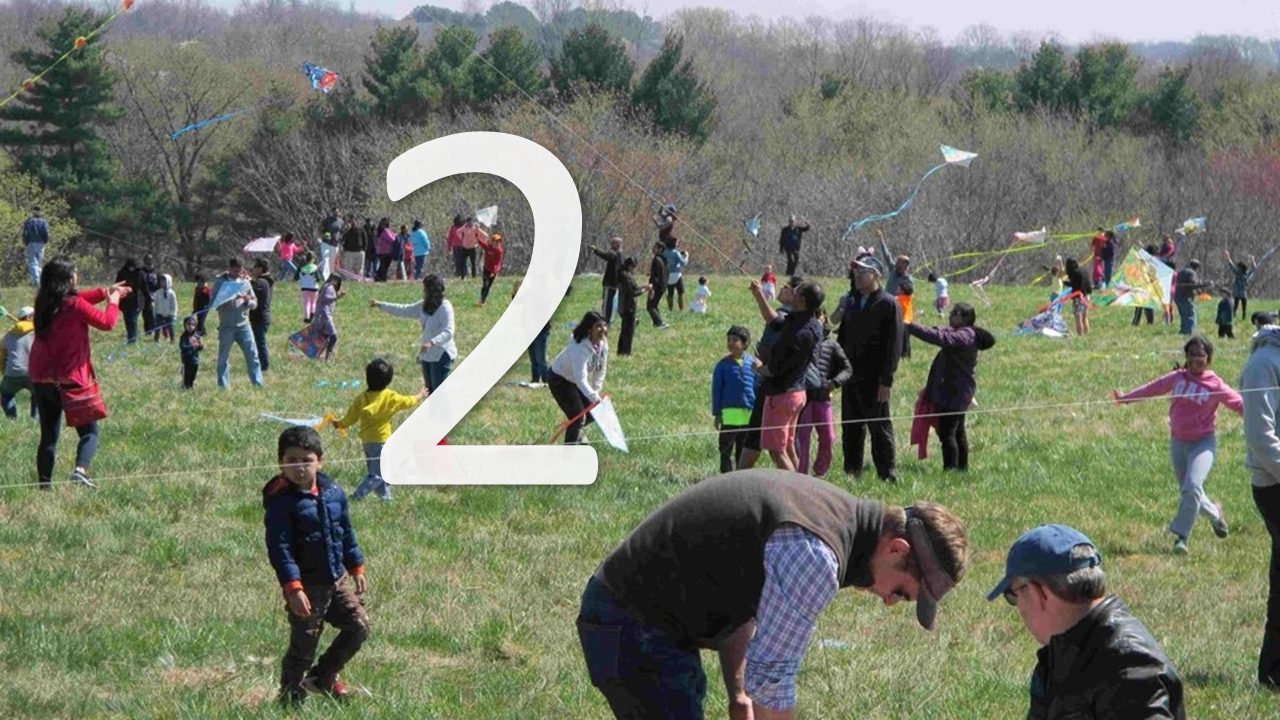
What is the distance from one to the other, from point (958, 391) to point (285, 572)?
8383 mm

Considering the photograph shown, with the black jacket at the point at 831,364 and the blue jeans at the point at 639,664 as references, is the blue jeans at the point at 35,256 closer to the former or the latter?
the black jacket at the point at 831,364

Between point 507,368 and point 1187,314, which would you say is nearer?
point 507,368

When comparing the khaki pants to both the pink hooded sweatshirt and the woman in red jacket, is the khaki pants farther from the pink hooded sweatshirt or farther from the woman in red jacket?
the pink hooded sweatshirt

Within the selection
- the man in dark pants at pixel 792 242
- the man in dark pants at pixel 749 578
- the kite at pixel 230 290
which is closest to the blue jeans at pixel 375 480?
the man in dark pants at pixel 749 578

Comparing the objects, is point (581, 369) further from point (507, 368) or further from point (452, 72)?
point (452, 72)

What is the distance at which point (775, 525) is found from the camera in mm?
4633

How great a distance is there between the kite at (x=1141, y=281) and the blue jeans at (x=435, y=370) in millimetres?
12890

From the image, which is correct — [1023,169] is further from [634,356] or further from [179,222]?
[634,356]

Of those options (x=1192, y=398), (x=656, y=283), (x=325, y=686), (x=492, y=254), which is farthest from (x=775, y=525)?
(x=492, y=254)

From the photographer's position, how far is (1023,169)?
61219 millimetres

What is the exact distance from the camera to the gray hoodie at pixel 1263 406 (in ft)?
26.1

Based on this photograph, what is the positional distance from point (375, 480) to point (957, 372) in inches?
205

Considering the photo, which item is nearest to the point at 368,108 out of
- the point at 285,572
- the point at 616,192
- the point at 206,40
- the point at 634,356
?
the point at 616,192

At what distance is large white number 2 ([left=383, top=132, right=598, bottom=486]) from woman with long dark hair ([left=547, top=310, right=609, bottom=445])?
55cm
